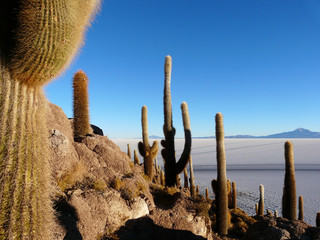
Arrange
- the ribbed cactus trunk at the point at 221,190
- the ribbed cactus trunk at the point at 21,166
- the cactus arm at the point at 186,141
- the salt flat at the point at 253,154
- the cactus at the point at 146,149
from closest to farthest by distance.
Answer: the ribbed cactus trunk at the point at 21,166
the ribbed cactus trunk at the point at 221,190
the cactus arm at the point at 186,141
the cactus at the point at 146,149
the salt flat at the point at 253,154

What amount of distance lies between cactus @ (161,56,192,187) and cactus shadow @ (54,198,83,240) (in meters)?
8.18

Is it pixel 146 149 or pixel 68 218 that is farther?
pixel 146 149

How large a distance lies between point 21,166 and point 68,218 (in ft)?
9.12

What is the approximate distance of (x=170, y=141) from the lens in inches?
522

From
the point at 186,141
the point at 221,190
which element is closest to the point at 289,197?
the point at 221,190

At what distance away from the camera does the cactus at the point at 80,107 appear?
936cm

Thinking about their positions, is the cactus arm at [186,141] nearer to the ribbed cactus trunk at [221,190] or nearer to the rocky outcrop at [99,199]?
the ribbed cactus trunk at [221,190]

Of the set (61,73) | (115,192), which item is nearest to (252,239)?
(115,192)

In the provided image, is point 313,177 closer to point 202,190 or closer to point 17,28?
point 202,190

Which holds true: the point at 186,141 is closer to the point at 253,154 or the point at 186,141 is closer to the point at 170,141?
the point at 170,141

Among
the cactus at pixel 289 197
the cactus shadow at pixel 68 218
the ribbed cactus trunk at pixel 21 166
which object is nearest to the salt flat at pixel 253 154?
the cactus at pixel 289 197

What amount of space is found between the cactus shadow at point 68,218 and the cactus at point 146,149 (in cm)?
800

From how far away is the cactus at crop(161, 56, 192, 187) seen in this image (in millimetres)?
12945

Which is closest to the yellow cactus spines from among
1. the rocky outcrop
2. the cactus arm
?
the rocky outcrop
